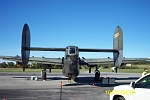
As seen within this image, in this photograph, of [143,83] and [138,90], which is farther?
[143,83]

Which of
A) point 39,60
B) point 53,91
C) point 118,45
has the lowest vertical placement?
point 53,91

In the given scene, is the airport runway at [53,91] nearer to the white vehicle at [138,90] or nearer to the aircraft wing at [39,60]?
the white vehicle at [138,90]

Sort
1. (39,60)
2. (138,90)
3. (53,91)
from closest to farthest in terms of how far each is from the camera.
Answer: (138,90)
(53,91)
(39,60)

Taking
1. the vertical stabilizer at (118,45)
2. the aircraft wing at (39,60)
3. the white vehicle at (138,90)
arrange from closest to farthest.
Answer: the white vehicle at (138,90), the vertical stabilizer at (118,45), the aircraft wing at (39,60)

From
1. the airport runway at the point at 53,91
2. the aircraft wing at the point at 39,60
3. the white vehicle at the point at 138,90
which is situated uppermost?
the aircraft wing at the point at 39,60

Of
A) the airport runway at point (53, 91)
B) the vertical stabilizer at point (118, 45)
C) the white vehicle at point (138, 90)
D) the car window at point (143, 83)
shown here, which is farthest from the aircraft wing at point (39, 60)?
the car window at point (143, 83)

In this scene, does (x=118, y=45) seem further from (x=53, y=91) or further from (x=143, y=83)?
(x=143, y=83)

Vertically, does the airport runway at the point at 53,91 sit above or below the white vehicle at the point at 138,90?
below

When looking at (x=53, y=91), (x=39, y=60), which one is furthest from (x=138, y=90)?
(x=39, y=60)

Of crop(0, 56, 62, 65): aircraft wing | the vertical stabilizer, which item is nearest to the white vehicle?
the vertical stabilizer

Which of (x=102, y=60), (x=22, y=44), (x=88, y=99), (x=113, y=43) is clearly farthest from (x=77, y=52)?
(x=102, y=60)

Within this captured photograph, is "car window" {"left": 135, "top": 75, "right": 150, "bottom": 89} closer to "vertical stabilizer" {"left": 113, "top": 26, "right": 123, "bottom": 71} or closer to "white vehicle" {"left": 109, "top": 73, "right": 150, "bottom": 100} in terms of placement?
"white vehicle" {"left": 109, "top": 73, "right": 150, "bottom": 100}

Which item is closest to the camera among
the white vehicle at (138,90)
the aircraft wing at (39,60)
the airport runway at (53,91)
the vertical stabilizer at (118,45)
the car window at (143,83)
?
the white vehicle at (138,90)

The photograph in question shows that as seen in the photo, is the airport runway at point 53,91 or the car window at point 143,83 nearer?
the car window at point 143,83
